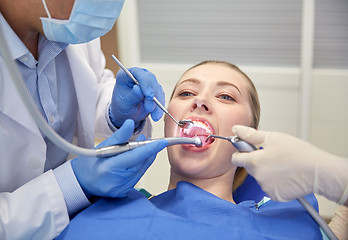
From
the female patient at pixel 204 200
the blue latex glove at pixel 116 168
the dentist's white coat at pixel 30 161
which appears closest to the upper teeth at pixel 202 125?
the female patient at pixel 204 200

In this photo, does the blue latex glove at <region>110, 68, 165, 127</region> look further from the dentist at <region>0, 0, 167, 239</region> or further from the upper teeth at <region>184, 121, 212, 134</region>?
the upper teeth at <region>184, 121, 212, 134</region>

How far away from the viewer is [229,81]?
1565mm

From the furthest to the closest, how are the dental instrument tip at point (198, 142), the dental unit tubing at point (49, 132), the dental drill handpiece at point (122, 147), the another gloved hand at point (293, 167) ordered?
1. the dental instrument tip at point (198, 142)
2. the dental drill handpiece at point (122, 147)
3. the another gloved hand at point (293, 167)
4. the dental unit tubing at point (49, 132)

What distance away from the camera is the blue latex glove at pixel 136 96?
1.51 meters

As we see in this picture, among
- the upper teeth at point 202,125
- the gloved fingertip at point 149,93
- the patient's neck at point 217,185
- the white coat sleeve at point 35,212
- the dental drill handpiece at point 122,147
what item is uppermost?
the gloved fingertip at point 149,93

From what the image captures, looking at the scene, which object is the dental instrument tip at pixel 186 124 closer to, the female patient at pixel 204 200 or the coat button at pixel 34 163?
the female patient at pixel 204 200

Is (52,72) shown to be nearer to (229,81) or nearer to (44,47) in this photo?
(44,47)

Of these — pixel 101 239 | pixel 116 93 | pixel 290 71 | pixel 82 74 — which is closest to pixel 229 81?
pixel 116 93

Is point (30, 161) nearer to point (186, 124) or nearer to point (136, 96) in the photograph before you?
point (136, 96)

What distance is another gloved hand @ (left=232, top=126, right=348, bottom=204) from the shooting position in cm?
109

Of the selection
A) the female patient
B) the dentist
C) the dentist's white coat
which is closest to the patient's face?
the female patient

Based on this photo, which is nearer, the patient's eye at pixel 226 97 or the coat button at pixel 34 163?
the coat button at pixel 34 163

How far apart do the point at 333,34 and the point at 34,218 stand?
2340 millimetres

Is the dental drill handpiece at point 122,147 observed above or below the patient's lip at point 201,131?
above
